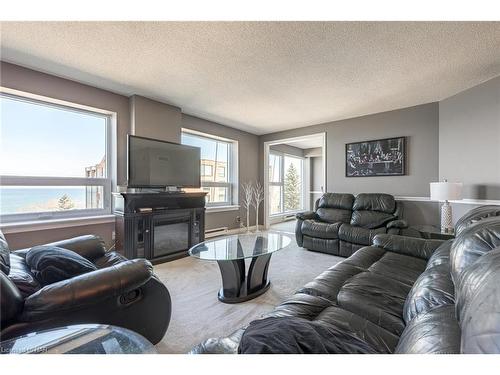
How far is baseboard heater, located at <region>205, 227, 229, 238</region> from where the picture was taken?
15.1 feet

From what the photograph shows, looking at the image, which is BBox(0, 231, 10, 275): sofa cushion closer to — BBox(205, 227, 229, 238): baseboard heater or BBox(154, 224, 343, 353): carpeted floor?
BBox(154, 224, 343, 353): carpeted floor

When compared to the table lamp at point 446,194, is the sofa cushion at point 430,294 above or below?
below

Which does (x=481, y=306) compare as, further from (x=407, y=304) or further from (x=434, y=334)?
(x=407, y=304)

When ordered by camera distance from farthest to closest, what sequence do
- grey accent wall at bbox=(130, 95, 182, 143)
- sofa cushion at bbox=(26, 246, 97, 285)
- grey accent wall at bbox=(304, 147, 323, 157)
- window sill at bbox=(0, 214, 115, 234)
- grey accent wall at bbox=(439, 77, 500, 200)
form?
grey accent wall at bbox=(304, 147, 323, 157), grey accent wall at bbox=(130, 95, 182, 143), grey accent wall at bbox=(439, 77, 500, 200), window sill at bbox=(0, 214, 115, 234), sofa cushion at bbox=(26, 246, 97, 285)

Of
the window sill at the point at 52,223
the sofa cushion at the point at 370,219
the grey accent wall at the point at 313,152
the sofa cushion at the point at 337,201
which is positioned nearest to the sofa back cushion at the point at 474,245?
the sofa cushion at the point at 370,219

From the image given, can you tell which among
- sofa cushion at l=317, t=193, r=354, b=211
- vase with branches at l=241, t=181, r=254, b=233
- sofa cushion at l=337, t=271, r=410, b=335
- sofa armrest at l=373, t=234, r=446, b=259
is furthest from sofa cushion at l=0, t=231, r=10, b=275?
vase with branches at l=241, t=181, r=254, b=233

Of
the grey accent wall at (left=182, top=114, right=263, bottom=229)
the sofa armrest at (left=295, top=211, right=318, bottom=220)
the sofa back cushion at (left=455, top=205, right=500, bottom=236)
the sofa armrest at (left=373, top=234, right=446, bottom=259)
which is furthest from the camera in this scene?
the grey accent wall at (left=182, top=114, right=263, bottom=229)

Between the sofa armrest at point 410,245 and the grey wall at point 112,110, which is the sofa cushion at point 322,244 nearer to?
the sofa armrest at point 410,245

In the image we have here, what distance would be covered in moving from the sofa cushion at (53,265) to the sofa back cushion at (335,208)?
3.56 m

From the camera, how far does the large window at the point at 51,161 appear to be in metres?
2.58

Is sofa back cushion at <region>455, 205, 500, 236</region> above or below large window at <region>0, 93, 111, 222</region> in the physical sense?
below

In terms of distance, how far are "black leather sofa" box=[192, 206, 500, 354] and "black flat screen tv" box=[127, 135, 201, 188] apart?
2711 millimetres
